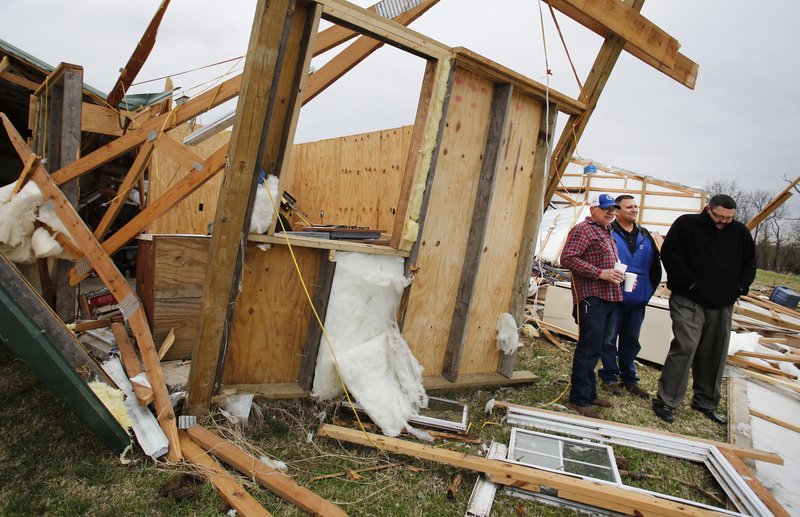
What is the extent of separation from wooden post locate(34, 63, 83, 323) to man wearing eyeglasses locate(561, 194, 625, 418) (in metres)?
4.55

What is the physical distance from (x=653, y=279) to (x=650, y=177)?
41.1 feet

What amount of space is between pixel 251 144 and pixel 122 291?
1.46 m

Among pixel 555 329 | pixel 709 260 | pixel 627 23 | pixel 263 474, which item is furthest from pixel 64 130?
pixel 555 329

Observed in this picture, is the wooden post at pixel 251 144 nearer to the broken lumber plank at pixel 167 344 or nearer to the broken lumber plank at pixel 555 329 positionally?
the broken lumber plank at pixel 167 344

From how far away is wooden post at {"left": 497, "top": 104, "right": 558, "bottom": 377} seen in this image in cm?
394

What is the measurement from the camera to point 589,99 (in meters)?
4.04

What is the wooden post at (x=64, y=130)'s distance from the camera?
3.88m

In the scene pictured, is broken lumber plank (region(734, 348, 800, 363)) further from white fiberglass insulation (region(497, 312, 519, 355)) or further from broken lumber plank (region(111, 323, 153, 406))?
broken lumber plank (region(111, 323, 153, 406))

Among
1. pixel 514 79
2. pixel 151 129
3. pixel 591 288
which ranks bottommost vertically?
pixel 591 288

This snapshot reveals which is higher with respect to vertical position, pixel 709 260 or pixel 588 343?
pixel 709 260

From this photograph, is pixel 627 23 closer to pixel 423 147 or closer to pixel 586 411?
pixel 423 147

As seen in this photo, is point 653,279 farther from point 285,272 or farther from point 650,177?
point 650,177

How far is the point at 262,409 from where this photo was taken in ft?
9.74

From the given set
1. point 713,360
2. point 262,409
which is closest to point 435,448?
point 262,409
